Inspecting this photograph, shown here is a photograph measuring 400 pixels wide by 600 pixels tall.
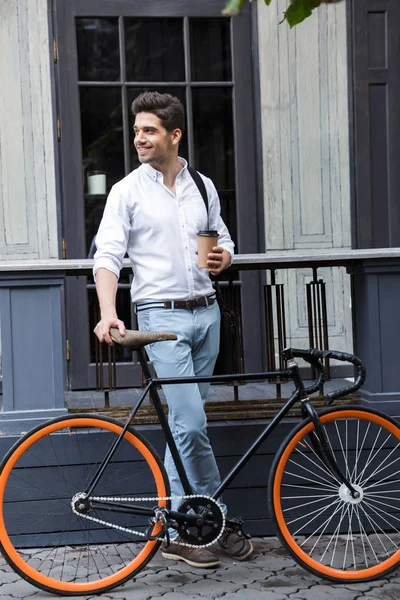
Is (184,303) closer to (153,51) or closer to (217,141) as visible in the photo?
(217,141)

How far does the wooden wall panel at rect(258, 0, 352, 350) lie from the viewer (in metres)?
6.72

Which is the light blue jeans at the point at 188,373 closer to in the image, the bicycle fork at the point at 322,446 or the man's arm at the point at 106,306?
the man's arm at the point at 106,306

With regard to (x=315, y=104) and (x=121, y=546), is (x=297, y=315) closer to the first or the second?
(x=315, y=104)

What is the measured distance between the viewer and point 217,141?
6.80 meters

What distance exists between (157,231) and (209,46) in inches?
125

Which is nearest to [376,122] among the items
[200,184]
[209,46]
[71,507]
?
[209,46]

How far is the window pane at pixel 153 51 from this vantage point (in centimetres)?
667

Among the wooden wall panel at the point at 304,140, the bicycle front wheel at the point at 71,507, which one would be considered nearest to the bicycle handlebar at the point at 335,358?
the bicycle front wheel at the point at 71,507

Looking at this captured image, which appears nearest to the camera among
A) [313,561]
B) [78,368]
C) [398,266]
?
[313,561]

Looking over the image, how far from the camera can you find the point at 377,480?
464cm

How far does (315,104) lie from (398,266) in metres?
2.43

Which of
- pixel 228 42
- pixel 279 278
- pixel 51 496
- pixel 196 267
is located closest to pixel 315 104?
pixel 228 42

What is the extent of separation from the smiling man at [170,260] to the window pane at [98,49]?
273 centimetres

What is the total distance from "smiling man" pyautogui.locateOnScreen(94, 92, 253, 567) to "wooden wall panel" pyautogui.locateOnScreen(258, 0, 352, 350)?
8.91 feet
